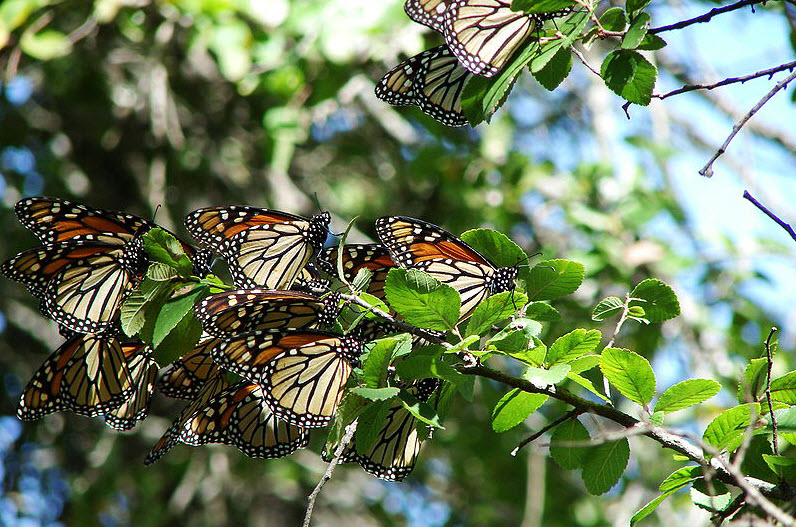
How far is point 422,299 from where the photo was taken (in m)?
1.03

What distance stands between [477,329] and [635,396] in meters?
0.25

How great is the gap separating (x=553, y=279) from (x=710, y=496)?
0.36 metres

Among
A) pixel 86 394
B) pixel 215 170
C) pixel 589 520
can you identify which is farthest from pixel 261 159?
pixel 86 394

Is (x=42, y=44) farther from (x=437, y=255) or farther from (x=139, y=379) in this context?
(x=437, y=255)

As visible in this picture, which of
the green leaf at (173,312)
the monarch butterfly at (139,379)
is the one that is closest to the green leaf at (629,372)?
the green leaf at (173,312)

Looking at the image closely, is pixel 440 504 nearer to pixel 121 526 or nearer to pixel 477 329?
pixel 121 526

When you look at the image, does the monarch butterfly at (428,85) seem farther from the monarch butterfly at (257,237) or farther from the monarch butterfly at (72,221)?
the monarch butterfly at (72,221)

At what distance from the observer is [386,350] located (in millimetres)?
1038

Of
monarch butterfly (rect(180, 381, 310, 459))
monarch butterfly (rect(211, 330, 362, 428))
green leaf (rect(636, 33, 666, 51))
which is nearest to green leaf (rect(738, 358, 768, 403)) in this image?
green leaf (rect(636, 33, 666, 51))

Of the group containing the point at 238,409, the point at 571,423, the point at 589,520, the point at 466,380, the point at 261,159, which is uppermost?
the point at 466,380

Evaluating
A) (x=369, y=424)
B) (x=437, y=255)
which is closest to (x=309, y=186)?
(x=437, y=255)

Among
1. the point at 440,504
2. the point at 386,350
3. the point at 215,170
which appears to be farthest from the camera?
the point at 440,504

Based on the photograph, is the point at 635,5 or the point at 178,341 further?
the point at 178,341

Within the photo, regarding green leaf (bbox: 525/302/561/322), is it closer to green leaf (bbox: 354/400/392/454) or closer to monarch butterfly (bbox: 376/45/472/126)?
green leaf (bbox: 354/400/392/454)
